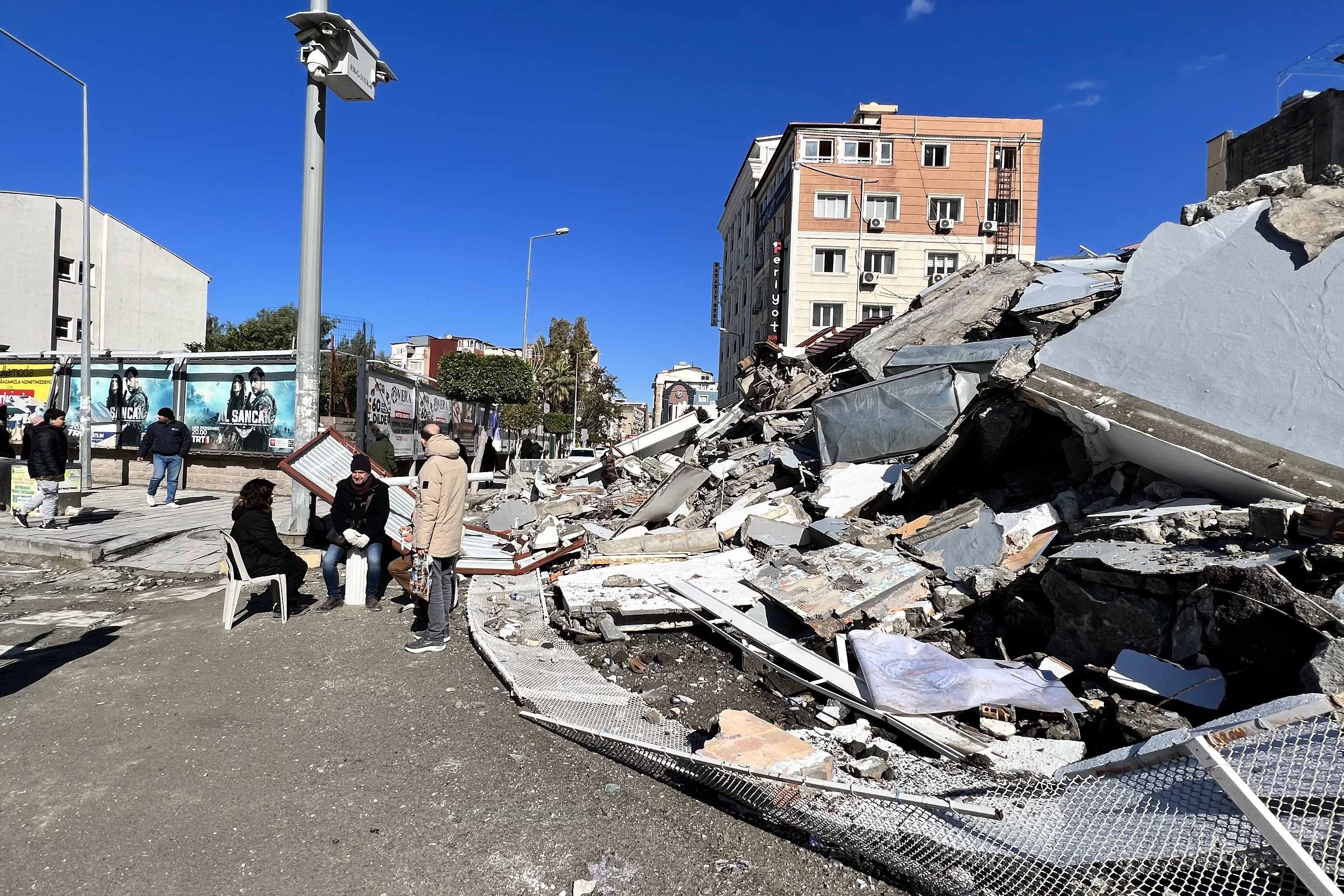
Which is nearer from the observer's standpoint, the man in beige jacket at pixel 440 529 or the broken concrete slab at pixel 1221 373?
the broken concrete slab at pixel 1221 373

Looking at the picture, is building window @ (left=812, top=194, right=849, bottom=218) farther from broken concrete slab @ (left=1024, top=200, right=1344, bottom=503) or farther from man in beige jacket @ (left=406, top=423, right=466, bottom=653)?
man in beige jacket @ (left=406, top=423, right=466, bottom=653)

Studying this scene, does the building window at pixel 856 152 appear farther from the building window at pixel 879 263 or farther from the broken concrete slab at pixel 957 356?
the broken concrete slab at pixel 957 356

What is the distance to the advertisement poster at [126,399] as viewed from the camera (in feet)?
48.3

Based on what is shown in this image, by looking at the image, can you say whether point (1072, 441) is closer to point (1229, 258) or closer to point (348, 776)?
point (1229, 258)

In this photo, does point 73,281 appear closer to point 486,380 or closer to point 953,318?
point 486,380

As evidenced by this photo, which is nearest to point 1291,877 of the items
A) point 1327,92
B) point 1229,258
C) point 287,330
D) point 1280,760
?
point 1280,760

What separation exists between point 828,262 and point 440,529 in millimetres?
30459

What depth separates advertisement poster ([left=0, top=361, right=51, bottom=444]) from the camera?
16234 millimetres

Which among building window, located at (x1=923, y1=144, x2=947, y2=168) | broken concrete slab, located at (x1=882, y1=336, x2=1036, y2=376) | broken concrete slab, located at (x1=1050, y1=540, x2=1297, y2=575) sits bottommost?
broken concrete slab, located at (x1=1050, y1=540, x2=1297, y2=575)

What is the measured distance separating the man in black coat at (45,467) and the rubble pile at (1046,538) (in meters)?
6.12

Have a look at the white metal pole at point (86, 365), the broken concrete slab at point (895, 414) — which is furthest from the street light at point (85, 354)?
the broken concrete slab at point (895, 414)

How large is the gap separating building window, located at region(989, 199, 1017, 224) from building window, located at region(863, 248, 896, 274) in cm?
488

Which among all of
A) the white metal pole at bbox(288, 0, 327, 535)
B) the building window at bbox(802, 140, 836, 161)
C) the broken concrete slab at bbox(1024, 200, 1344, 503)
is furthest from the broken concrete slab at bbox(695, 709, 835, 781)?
the building window at bbox(802, 140, 836, 161)

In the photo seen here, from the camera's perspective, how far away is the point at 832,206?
32281 mm
